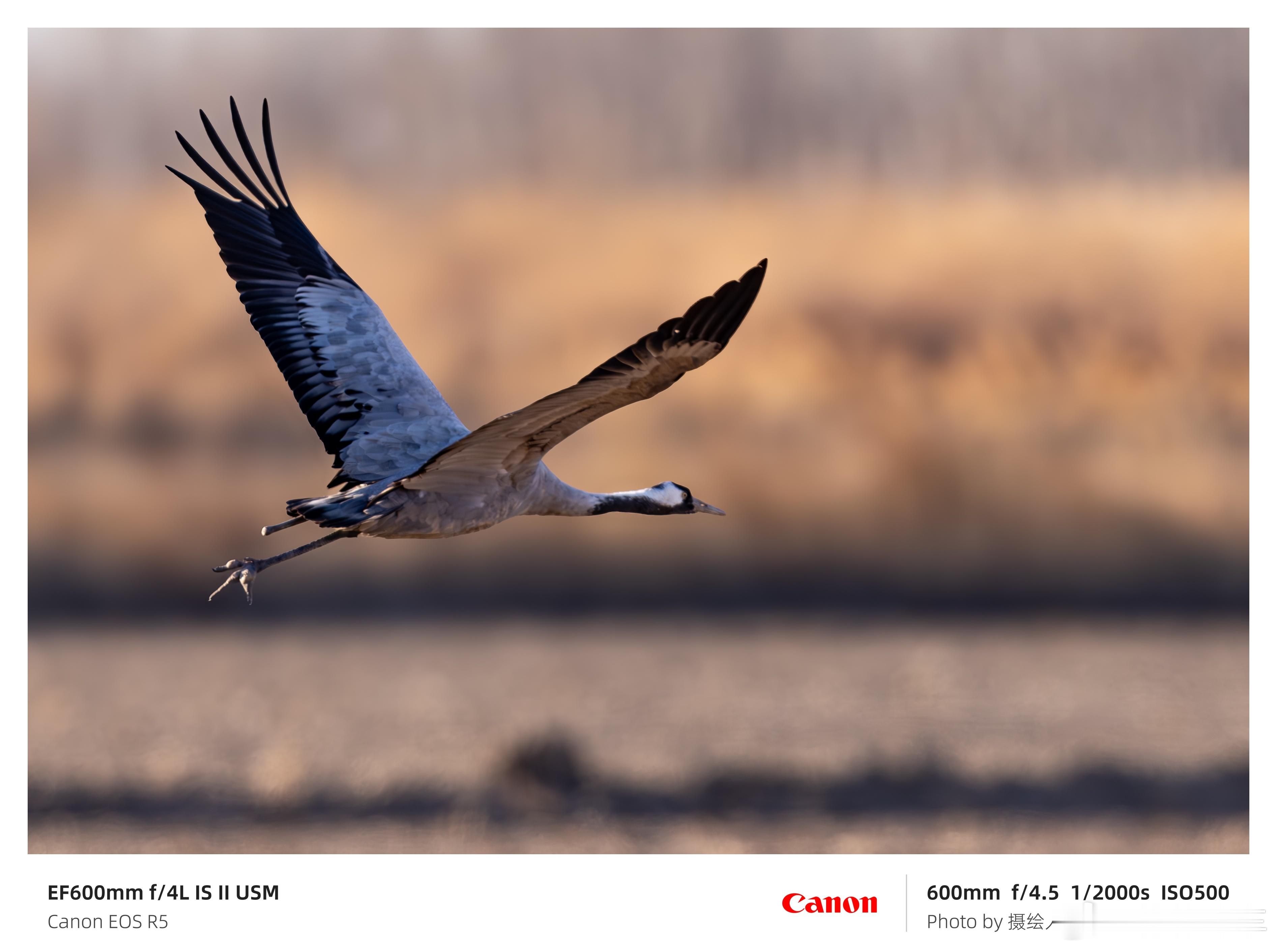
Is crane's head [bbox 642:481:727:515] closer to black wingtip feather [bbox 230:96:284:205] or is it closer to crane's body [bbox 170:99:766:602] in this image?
crane's body [bbox 170:99:766:602]

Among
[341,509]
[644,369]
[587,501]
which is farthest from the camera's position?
[587,501]

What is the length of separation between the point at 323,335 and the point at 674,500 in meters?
3.82

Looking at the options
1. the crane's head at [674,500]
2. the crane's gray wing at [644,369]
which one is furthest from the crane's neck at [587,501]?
the crane's gray wing at [644,369]

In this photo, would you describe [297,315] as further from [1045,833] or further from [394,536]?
[1045,833]

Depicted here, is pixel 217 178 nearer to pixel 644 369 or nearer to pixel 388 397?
pixel 388 397

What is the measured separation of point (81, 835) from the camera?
67.1m

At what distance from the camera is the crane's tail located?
1034cm

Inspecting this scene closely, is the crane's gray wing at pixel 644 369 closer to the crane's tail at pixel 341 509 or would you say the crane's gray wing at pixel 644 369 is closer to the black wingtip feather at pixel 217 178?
the crane's tail at pixel 341 509

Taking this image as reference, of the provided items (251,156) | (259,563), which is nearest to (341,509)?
(259,563)

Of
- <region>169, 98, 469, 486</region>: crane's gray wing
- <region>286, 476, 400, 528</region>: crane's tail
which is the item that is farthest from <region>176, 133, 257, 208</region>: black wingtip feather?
<region>286, 476, 400, 528</region>: crane's tail

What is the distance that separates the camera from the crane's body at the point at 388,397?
26.6ft

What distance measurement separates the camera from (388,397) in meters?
12.0
